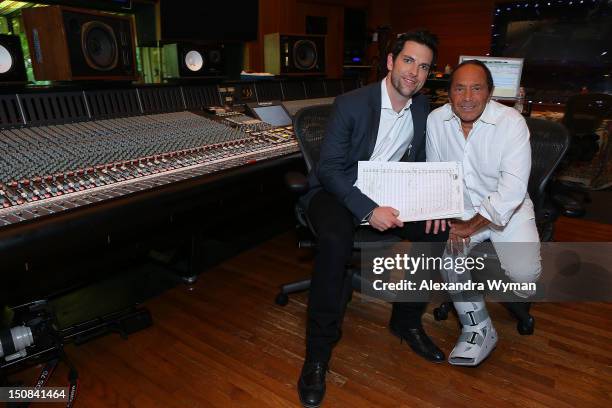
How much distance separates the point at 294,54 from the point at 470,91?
1.47 m

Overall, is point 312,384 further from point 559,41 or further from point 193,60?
point 559,41

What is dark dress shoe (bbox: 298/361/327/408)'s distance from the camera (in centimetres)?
155

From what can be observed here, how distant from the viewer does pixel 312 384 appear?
1.58m

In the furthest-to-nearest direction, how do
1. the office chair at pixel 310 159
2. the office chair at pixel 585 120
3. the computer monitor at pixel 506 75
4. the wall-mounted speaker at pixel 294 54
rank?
1. the office chair at pixel 585 120
2. the computer monitor at pixel 506 75
3. the wall-mounted speaker at pixel 294 54
4. the office chair at pixel 310 159

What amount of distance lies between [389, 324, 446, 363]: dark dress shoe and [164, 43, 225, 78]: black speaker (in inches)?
64.9

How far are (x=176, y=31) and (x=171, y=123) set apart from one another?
757 millimetres

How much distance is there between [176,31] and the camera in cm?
235

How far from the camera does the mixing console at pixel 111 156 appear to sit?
48.4 inches

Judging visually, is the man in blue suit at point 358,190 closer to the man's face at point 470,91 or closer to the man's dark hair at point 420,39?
the man's dark hair at point 420,39

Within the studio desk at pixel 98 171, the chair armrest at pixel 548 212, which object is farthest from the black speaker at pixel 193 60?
the chair armrest at pixel 548 212

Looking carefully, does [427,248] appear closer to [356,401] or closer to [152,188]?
[356,401]

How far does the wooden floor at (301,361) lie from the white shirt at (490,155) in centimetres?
63

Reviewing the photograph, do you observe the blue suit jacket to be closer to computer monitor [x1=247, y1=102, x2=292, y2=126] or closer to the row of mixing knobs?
the row of mixing knobs

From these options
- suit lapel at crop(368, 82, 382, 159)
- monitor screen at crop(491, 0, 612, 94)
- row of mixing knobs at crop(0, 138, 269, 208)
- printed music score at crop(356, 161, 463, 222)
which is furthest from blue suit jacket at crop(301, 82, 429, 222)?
monitor screen at crop(491, 0, 612, 94)
